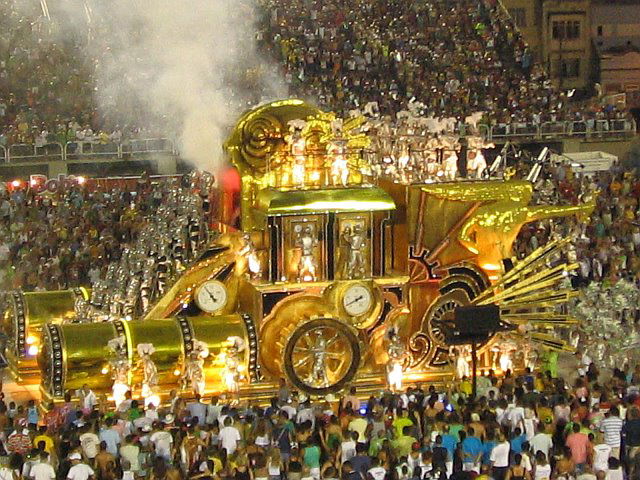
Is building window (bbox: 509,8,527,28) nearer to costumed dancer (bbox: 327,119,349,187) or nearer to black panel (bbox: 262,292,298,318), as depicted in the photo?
costumed dancer (bbox: 327,119,349,187)

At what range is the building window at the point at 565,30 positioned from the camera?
48094 mm

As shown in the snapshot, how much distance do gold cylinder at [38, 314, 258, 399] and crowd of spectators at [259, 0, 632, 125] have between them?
17336 mm

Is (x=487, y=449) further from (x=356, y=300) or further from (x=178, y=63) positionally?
(x=178, y=63)

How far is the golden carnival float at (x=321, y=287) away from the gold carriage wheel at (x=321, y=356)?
0.06 ft

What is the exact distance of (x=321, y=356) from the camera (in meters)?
19.2

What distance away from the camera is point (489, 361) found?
66.5ft

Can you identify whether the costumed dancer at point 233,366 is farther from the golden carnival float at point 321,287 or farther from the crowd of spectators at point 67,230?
the crowd of spectators at point 67,230

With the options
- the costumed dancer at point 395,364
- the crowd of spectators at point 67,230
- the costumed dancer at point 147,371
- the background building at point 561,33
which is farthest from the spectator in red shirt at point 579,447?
the background building at point 561,33

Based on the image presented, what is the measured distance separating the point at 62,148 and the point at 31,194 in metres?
3.95

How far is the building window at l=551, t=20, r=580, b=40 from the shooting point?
4809 cm

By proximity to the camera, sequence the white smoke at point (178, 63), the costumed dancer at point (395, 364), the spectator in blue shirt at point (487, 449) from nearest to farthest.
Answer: the spectator in blue shirt at point (487, 449) → the costumed dancer at point (395, 364) → the white smoke at point (178, 63)

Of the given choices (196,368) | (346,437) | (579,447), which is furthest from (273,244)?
(579,447)

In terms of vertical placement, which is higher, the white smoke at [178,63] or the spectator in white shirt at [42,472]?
the white smoke at [178,63]

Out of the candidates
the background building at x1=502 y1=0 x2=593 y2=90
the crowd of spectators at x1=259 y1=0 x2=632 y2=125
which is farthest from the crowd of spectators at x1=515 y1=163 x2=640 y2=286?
the background building at x1=502 y1=0 x2=593 y2=90
